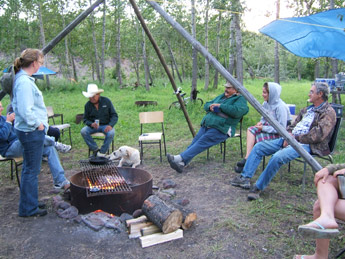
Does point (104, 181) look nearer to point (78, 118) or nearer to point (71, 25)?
point (71, 25)

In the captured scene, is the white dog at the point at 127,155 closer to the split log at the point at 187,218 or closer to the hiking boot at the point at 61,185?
the hiking boot at the point at 61,185

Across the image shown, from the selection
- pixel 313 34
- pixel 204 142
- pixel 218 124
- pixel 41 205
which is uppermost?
pixel 313 34

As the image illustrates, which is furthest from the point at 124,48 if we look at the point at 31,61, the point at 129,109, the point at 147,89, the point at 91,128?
the point at 31,61

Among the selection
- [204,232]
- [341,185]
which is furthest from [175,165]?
[341,185]

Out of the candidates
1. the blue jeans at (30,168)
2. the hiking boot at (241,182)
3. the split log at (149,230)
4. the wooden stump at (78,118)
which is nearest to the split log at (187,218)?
the split log at (149,230)

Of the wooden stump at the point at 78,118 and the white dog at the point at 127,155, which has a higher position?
the wooden stump at the point at 78,118

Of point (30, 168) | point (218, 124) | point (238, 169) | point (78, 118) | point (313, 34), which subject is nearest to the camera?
point (30, 168)

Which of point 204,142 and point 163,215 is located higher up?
point 204,142

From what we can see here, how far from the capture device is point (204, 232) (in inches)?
128

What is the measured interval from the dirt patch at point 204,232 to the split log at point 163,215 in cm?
16

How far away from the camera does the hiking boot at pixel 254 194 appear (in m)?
3.98

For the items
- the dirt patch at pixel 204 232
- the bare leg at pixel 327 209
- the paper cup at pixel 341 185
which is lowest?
the dirt patch at pixel 204 232

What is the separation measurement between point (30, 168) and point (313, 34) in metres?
5.70

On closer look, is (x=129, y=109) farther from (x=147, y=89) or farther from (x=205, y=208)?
(x=205, y=208)
